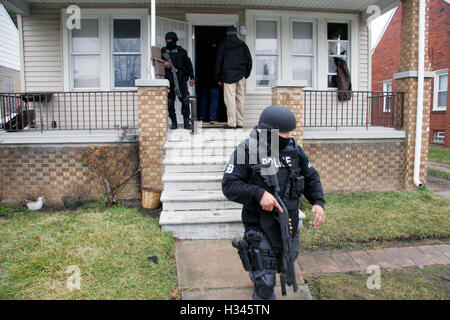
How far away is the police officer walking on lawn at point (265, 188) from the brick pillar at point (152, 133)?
3.18 meters

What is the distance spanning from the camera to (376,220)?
495cm

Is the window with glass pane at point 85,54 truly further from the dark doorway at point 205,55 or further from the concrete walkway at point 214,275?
the concrete walkway at point 214,275

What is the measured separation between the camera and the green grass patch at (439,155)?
1074 cm

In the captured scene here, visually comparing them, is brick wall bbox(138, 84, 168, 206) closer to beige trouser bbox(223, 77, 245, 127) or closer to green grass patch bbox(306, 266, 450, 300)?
beige trouser bbox(223, 77, 245, 127)

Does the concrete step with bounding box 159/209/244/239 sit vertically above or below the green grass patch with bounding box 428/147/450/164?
below

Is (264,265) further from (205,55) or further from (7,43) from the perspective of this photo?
(7,43)

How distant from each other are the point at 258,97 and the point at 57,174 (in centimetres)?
469

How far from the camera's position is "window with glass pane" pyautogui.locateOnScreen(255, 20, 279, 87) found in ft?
27.2

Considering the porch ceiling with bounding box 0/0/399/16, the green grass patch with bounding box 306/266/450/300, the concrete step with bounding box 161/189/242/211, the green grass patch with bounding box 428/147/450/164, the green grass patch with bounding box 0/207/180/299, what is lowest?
the green grass patch with bounding box 306/266/450/300

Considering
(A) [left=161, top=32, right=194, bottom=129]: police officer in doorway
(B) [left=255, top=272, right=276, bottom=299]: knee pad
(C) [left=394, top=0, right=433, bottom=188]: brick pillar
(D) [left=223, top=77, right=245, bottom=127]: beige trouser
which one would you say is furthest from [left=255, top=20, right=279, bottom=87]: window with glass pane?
(B) [left=255, top=272, right=276, bottom=299]: knee pad

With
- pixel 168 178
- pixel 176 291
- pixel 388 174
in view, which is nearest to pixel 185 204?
pixel 168 178

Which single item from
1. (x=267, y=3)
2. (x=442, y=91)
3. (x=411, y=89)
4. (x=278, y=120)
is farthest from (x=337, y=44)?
(x=442, y=91)

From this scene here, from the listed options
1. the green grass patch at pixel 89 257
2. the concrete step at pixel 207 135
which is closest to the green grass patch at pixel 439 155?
the concrete step at pixel 207 135

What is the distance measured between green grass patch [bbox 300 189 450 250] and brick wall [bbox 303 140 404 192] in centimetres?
34
